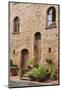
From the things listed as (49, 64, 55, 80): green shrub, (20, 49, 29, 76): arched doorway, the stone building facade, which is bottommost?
(49, 64, 55, 80): green shrub

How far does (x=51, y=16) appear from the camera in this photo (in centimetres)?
238

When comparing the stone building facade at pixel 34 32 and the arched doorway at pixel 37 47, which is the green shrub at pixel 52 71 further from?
the arched doorway at pixel 37 47

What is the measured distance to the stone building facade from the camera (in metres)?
2.30

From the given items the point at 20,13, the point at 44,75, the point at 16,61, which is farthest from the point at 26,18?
the point at 44,75

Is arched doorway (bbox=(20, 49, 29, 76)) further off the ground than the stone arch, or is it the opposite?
the stone arch

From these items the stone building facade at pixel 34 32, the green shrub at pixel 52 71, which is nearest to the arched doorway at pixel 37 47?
the stone building facade at pixel 34 32

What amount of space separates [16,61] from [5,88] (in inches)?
10.8

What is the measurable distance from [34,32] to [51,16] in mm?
236

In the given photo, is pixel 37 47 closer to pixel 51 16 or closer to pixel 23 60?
pixel 23 60

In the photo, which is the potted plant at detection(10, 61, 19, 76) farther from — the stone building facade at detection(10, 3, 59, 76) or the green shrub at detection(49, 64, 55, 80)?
the green shrub at detection(49, 64, 55, 80)

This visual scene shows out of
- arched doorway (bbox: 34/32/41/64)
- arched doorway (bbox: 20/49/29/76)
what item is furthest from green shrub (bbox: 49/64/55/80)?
arched doorway (bbox: 20/49/29/76)

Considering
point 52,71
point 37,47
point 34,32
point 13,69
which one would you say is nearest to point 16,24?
point 34,32

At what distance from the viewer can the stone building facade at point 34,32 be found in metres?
2.30

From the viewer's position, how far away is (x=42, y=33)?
7.77 ft
